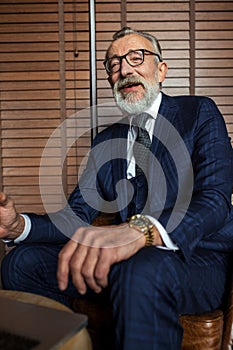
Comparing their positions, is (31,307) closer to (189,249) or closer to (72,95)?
(189,249)

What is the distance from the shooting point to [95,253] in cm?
102

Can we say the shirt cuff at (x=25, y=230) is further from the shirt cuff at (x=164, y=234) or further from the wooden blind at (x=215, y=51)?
the wooden blind at (x=215, y=51)

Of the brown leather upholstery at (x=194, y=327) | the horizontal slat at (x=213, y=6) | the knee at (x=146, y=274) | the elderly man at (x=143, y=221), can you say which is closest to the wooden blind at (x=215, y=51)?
the horizontal slat at (x=213, y=6)

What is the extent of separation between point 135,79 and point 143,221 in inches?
24.2

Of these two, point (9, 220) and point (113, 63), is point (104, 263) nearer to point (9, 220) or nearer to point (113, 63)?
point (9, 220)

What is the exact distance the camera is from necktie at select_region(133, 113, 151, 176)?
1480 mm

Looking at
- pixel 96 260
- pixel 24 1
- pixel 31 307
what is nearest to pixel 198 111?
pixel 96 260

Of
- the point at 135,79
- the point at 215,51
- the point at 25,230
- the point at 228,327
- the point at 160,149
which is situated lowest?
the point at 228,327

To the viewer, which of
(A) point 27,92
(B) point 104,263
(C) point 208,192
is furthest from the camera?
(A) point 27,92

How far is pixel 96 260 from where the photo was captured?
40.2 inches

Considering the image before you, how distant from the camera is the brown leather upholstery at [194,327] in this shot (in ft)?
3.95

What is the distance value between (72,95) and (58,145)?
295 millimetres

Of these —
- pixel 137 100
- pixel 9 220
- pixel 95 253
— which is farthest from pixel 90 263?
pixel 137 100

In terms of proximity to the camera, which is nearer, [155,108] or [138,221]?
[138,221]
